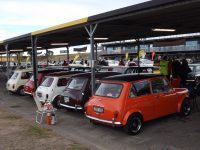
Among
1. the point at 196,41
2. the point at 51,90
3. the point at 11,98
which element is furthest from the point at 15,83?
the point at 196,41

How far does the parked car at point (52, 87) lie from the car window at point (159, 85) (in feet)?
16.3

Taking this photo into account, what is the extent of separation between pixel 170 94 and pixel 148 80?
1.05m

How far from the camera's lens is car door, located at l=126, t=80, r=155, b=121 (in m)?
8.87

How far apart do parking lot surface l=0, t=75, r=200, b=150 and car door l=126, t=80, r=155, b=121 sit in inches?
22.1

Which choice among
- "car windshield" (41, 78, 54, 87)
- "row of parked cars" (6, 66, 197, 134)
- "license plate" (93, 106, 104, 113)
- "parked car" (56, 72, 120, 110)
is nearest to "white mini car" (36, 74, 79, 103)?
"car windshield" (41, 78, 54, 87)

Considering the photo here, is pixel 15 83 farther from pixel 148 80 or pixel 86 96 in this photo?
pixel 148 80

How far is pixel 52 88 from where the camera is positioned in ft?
43.9

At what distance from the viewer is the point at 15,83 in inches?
728

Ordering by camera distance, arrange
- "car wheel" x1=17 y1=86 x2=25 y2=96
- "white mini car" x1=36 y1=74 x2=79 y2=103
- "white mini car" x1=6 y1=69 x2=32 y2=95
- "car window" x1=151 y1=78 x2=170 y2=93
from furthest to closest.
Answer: "car wheel" x1=17 y1=86 x2=25 y2=96 < "white mini car" x1=6 y1=69 x2=32 y2=95 < "white mini car" x1=36 y1=74 x2=79 y2=103 < "car window" x1=151 y1=78 x2=170 y2=93

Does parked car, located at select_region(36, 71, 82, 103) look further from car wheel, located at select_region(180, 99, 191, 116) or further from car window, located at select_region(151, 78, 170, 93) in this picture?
car wheel, located at select_region(180, 99, 191, 116)

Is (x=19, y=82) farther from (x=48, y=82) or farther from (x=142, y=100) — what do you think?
(x=142, y=100)

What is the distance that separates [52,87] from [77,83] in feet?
6.36

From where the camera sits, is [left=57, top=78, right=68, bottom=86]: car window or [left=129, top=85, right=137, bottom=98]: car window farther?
[left=57, top=78, right=68, bottom=86]: car window

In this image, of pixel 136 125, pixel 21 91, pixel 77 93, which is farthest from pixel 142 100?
pixel 21 91
